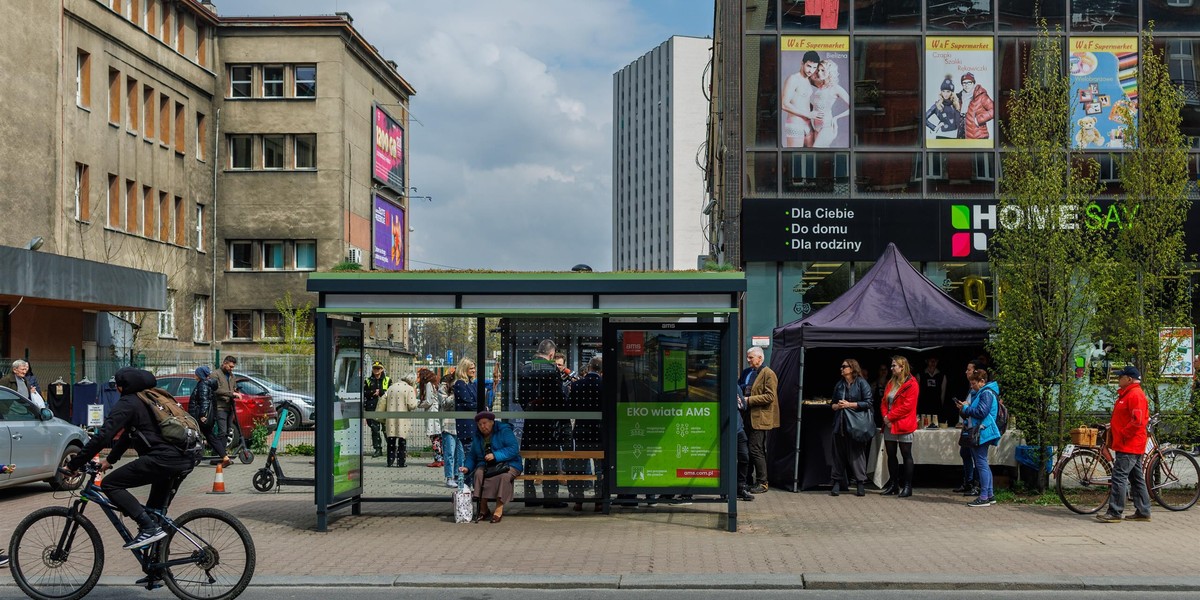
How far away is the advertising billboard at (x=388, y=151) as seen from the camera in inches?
2226

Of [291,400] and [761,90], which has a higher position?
[761,90]

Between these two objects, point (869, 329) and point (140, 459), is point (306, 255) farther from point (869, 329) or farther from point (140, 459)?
point (140, 459)

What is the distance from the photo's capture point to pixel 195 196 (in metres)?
48.3

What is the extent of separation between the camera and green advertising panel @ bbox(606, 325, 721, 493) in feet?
44.3

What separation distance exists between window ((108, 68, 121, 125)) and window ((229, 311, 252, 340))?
1206 cm

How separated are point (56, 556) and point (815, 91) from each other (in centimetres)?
1995

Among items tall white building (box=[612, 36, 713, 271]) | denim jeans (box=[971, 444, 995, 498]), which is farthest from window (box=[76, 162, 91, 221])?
tall white building (box=[612, 36, 713, 271])

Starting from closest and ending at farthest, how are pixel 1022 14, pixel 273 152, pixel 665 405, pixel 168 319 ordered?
pixel 665 405 → pixel 1022 14 → pixel 168 319 → pixel 273 152

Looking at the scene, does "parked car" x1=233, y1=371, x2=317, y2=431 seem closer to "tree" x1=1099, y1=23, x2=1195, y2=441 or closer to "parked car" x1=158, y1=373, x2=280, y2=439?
"parked car" x1=158, y1=373, x2=280, y2=439

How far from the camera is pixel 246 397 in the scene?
27.2m

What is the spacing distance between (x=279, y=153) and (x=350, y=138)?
3.07 meters

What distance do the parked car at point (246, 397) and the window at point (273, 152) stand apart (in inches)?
915

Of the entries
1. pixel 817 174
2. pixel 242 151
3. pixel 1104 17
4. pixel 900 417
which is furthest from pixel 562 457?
pixel 242 151

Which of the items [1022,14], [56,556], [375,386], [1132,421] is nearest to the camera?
[56,556]
